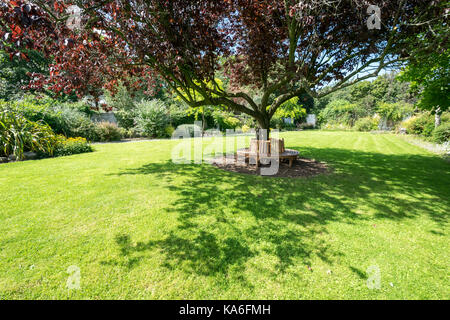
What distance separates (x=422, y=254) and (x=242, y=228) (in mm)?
2628

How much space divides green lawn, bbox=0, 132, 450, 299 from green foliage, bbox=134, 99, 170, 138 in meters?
12.4

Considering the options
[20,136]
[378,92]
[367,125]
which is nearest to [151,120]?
[20,136]

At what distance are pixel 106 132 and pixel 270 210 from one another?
14.8 meters

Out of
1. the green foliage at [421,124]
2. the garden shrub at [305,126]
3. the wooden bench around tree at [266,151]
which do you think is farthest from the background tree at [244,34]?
the garden shrub at [305,126]

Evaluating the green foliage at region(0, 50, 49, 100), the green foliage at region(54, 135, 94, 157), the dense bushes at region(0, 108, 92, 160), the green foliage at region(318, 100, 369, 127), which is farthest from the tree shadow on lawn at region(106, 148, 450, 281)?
the green foliage at region(318, 100, 369, 127)

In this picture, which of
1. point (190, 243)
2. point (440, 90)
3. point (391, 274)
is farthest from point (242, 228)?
point (440, 90)

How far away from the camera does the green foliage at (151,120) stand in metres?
17.6

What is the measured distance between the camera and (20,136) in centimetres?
792

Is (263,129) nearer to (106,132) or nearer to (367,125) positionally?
(106,132)

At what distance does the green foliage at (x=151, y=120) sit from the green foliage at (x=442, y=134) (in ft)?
65.8

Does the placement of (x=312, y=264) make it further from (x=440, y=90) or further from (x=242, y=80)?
(x=440, y=90)

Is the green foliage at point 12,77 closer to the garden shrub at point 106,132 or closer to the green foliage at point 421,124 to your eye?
the garden shrub at point 106,132

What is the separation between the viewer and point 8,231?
10.4 ft

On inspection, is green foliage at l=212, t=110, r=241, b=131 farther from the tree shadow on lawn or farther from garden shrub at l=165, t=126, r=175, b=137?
the tree shadow on lawn
